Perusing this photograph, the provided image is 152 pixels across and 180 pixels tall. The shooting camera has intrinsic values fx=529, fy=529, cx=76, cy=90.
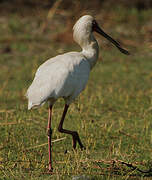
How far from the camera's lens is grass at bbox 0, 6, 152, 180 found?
5.36m

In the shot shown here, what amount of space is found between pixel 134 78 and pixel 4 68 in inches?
125

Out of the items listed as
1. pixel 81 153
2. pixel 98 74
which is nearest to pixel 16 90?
pixel 98 74

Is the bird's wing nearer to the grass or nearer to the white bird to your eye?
the white bird

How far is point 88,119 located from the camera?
26.3 feet

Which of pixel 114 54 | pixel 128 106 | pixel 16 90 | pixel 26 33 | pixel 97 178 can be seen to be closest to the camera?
pixel 97 178

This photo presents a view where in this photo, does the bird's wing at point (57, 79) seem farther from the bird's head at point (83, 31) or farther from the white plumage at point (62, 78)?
the bird's head at point (83, 31)

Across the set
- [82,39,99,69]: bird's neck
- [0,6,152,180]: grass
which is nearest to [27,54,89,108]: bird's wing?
[82,39,99,69]: bird's neck

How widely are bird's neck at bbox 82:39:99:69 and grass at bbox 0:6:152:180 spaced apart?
39.7 inches

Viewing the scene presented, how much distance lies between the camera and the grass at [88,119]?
5.36 meters

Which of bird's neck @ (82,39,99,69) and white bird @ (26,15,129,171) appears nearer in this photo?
white bird @ (26,15,129,171)

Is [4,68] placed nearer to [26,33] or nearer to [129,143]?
[26,33]

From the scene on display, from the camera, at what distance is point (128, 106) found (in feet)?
29.3

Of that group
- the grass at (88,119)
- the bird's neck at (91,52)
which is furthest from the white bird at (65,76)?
the grass at (88,119)

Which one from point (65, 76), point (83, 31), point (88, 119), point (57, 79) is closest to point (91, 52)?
point (83, 31)
